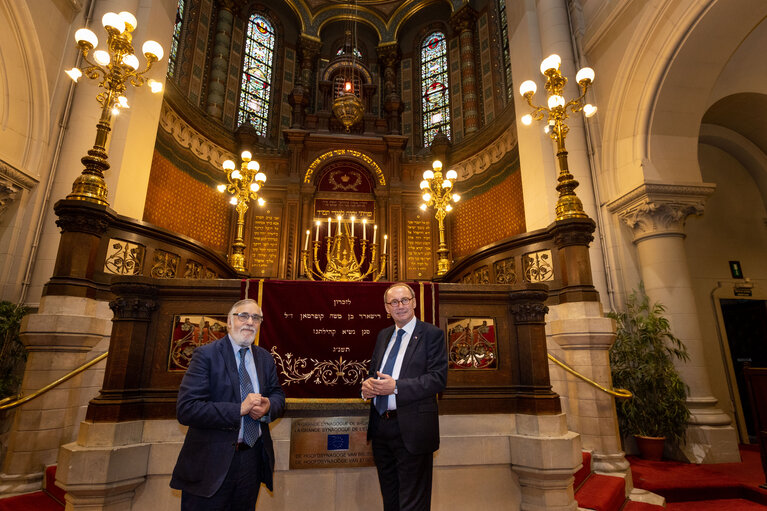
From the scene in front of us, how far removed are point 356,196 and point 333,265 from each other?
5489mm

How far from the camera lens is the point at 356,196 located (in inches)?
454

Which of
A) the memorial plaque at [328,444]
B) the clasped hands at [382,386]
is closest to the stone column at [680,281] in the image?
the memorial plaque at [328,444]

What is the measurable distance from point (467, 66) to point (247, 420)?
1313 centimetres

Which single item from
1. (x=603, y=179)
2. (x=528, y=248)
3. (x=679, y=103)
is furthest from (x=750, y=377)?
(x=679, y=103)

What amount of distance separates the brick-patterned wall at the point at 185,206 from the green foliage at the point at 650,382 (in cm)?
875

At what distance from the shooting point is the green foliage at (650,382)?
518 centimetres

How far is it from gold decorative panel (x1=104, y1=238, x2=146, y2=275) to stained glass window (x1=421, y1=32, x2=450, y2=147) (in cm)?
1013

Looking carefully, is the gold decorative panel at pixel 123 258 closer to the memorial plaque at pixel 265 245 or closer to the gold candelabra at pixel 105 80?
the gold candelabra at pixel 105 80

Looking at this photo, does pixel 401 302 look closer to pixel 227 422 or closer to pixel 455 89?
pixel 227 422

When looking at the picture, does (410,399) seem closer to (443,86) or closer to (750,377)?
(750,377)

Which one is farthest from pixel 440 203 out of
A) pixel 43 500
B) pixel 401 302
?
pixel 43 500

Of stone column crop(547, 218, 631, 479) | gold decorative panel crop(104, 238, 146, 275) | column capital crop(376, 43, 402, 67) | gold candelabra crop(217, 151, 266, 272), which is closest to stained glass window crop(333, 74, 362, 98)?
column capital crop(376, 43, 402, 67)

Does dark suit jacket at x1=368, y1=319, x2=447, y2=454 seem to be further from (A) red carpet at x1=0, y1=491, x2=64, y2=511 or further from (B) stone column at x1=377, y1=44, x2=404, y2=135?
(B) stone column at x1=377, y1=44, x2=404, y2=135

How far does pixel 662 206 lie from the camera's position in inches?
244
